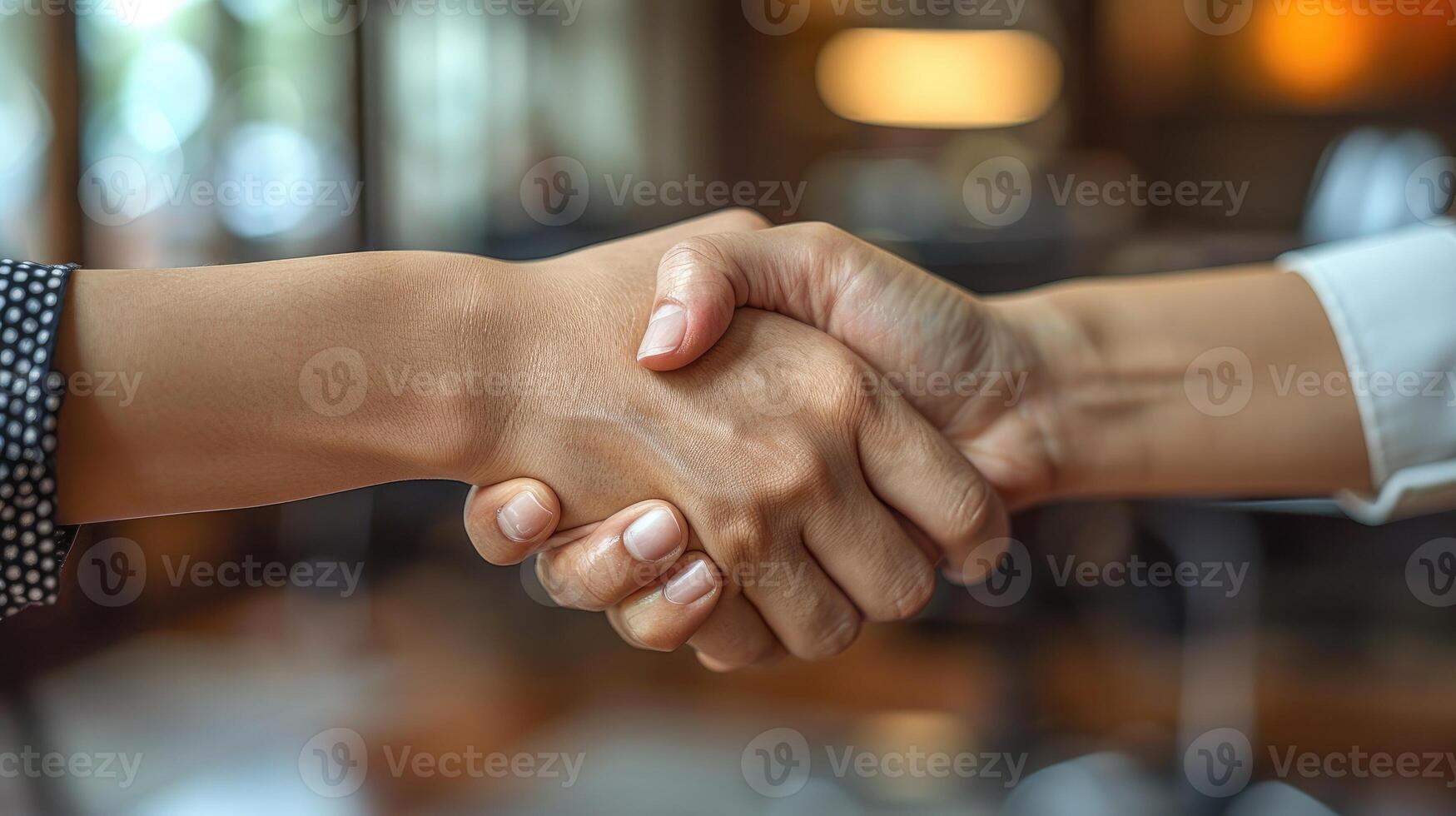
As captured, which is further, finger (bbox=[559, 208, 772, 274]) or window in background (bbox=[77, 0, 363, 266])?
window in background (bbox=[77, 0, 363, 266])

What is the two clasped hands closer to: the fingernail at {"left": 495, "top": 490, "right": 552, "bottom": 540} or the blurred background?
the fingernail at {"left": 495, "top": 490, "right": 552, "bottom": 540}

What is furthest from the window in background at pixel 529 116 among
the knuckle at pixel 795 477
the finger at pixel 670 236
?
the knuckle at pixel 795 477

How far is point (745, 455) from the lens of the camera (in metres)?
0.99

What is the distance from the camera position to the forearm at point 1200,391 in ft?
3.84

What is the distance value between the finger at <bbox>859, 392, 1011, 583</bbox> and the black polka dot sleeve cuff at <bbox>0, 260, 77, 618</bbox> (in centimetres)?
72

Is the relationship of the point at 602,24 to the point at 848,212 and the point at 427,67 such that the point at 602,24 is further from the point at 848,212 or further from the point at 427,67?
the point at 848,212

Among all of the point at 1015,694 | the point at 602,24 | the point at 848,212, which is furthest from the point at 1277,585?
the point at 602,24

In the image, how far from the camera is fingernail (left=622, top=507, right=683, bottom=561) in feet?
3.24

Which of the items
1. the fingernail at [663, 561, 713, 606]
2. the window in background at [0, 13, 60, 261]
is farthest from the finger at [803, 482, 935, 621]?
the window in background at [0, 13, 60, 261]

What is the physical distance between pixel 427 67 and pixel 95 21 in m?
1.69

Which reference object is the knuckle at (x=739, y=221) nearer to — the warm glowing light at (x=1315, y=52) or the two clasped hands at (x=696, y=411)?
the two clasped hands at (x=696, y=411)

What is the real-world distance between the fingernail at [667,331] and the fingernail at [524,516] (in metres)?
0.18

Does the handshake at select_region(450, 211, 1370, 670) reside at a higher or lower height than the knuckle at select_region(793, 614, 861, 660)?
higher

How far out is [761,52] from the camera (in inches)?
209
